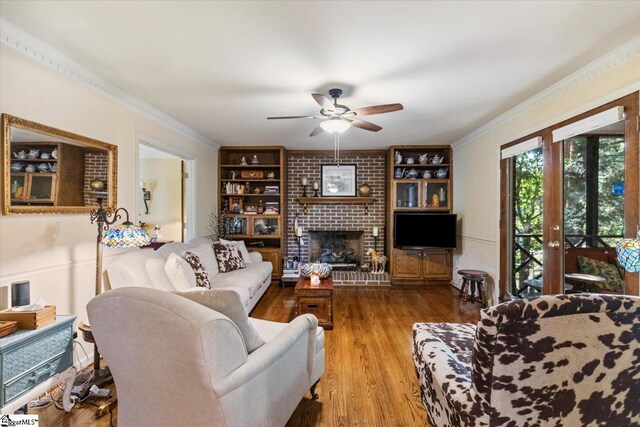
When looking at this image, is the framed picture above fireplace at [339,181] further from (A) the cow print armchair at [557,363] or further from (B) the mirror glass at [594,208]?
(A) the cow print armchair at [557,363]

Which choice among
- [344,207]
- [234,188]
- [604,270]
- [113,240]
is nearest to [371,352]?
[604,270]

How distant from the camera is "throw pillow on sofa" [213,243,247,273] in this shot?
3.74m

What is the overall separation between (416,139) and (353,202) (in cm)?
155

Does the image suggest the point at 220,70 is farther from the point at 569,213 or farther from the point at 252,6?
the point at 569,213

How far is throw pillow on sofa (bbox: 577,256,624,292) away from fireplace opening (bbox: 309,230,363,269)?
11.0ft

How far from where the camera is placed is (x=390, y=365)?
2379mm

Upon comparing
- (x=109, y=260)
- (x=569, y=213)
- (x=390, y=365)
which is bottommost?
(x=390, y=365)

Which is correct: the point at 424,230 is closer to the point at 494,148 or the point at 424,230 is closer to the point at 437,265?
the point at 437,265

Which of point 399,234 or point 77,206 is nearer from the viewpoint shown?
point 77,206

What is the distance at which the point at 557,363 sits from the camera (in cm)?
96

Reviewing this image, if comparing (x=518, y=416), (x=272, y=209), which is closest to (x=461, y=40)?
(x=518, y=416)

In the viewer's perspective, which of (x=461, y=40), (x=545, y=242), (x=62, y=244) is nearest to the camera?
(x=461, y=40)

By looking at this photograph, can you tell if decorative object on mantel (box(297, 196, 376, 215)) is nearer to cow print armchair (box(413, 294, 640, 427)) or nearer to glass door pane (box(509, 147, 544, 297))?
glass door pane (box(509, 147, 544, 297))

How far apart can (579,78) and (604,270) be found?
163 centimetres
